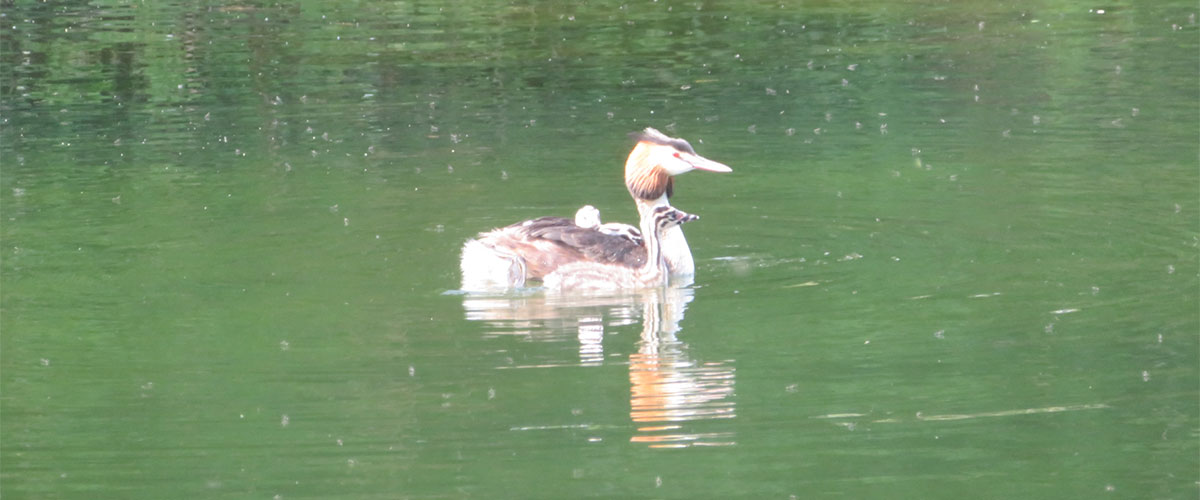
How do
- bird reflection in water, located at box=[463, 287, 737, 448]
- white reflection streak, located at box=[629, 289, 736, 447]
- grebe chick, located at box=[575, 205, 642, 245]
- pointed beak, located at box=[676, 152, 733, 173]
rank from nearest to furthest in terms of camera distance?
white reflection streak, located at box=[629, 289, 736, 447]
bird reflection in water, located at box=[463, 287, 737, 448]
pointed beak, located at box=[676, 152, 733, 173]
grebe chick, located at box=[575, 205, 642, 245]

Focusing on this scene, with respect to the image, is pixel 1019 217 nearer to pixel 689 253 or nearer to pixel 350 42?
pixel 689 253

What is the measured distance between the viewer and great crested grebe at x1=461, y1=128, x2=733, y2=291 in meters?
11.5

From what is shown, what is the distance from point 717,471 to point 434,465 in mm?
1240

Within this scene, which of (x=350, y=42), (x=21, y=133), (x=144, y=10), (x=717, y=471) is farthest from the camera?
(x=144, y=10)

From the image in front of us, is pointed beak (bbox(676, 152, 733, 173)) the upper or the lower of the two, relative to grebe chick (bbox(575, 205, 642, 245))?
upper

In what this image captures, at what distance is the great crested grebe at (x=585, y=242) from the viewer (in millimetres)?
11531

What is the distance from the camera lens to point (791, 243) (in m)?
12.4

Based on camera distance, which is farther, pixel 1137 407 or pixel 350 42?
pixel 350 42

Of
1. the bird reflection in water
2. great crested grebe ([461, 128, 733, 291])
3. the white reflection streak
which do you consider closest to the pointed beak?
great crested grebe ([461, 128, 733, 291])

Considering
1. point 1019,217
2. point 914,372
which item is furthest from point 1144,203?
point 914,372

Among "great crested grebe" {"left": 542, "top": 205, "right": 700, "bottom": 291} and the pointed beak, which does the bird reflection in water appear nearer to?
"great crested grebe" {"left": 542, "top": 205, "right": 700, "bottom": 291}

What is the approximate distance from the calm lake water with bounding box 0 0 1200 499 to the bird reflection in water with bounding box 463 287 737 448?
0.03 metres

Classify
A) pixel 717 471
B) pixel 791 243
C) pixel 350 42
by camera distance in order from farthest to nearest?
pixel 350 42
pixel 791 243
pixel 717 471

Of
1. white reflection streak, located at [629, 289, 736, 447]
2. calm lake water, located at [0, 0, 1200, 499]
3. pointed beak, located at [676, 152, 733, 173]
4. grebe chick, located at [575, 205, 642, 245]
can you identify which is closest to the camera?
calm lake water, located at [0, 0, 1200, 499]
